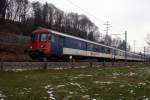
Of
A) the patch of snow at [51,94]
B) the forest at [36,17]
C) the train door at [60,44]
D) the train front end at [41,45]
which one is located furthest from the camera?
the forest at [36,17]

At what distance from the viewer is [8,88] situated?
1154 centimetres

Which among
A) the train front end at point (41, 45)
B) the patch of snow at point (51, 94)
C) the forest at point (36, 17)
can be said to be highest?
the forest at point (36, 17)

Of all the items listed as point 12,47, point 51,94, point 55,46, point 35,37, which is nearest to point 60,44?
point 55,46

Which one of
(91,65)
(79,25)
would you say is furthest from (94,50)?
(79,25)

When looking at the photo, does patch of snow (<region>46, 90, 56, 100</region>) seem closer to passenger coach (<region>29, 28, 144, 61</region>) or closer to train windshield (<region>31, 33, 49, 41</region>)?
passenger coach (<region>29, 28, 144, 61</region>)

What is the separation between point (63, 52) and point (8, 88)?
19.6 metres

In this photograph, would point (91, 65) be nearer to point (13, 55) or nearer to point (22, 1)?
point (13, 55)

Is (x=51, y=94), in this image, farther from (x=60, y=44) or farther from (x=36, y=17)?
(x=36, y=17)

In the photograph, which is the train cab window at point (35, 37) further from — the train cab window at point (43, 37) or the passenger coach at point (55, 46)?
the train cab window at point (43, 37)

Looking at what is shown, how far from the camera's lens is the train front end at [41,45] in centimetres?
2784

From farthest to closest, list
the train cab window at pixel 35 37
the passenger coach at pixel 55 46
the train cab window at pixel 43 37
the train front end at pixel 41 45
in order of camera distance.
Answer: the train cab window at pixel 35 37 → the train cab window at pixel 43 37 → the passenger coach at pixel 55 46 → the train front end at pixel 41 45

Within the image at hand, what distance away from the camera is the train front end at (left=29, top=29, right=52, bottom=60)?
27.8m

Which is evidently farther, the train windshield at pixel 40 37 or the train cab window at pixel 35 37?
the train cab window at pixel 35 37

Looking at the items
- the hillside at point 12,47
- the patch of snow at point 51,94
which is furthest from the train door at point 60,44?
the patch of snow at point 51,94
